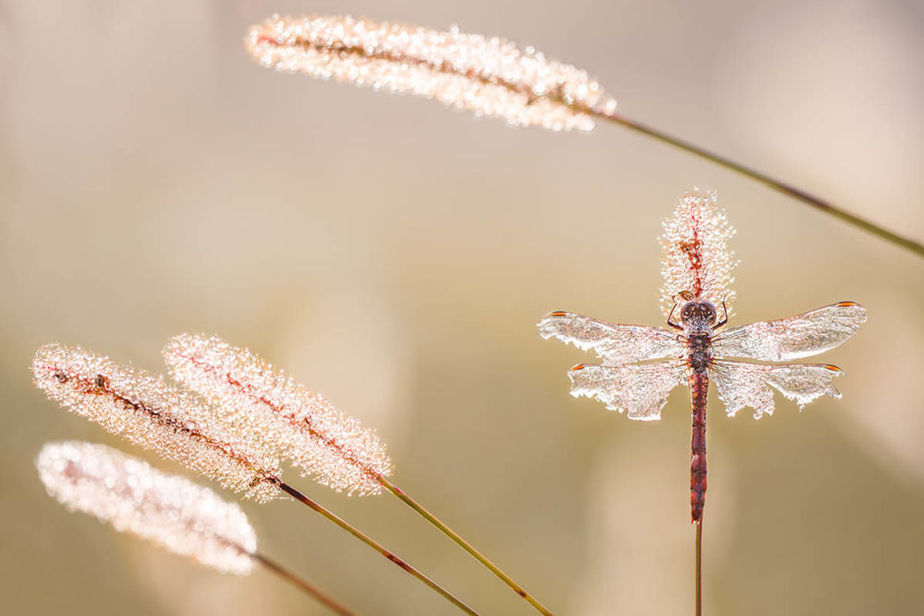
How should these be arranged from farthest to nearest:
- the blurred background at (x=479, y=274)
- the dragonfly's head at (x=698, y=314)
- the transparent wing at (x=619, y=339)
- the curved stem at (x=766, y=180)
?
1. the blurred background at (x=479, y=274)
2. the transparent wing at (x=619, y=339)
3. the dragonfly's head at (x=698, y=314)
4. the curved stem at (x=766, y=180)

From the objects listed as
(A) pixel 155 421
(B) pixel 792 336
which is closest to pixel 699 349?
(B) pixel 792 336

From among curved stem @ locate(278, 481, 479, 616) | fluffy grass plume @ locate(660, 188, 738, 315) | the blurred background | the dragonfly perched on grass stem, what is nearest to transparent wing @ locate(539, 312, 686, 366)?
the dragonfly perched on grass stem

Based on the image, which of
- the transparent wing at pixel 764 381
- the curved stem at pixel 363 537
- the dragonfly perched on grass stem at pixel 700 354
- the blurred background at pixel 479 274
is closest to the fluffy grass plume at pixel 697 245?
the dragonfly perched on grass stem at pixel 700 354

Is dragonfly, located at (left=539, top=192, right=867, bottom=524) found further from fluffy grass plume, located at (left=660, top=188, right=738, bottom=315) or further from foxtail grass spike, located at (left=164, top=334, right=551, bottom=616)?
foxtail grass spike, located at (left=164, top=334, right=551, bottom=616)

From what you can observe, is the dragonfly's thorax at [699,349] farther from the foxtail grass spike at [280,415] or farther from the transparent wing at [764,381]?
the foxtail grass spike at [280,415]

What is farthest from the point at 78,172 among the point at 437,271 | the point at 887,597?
the point at 887,597

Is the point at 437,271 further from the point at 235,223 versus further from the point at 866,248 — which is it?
the point at 866,248
